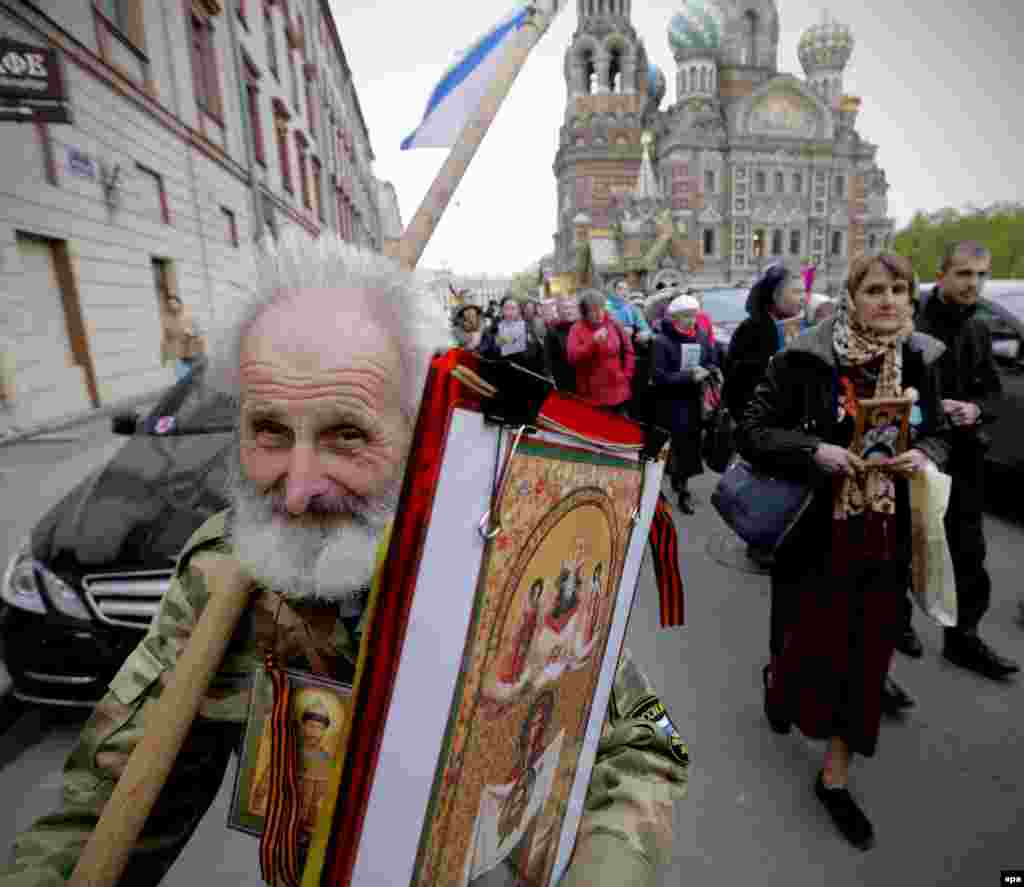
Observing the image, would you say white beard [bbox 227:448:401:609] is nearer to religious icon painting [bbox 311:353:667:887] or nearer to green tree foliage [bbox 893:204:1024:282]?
religious icon painting [bbox 311:353:667:887]

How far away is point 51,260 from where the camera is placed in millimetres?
7828

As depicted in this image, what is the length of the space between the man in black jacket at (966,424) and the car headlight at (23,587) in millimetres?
4092

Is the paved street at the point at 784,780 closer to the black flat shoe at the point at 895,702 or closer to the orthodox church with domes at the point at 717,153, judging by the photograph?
the black flat shoe at the point at 895,702

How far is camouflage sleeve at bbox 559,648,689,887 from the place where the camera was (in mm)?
849

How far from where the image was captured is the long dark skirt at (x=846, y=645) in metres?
2.02

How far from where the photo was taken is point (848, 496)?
199 cm

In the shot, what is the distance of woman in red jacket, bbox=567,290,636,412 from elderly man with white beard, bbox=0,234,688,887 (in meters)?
4.31

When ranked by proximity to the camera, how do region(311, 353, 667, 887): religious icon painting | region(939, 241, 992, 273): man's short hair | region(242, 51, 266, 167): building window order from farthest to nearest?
1. region(242, 51, 266, 167): building window
2. region(939, 241, 992, 273): man's short hair
3. region(311, 353, 667, 887): religious icon painting

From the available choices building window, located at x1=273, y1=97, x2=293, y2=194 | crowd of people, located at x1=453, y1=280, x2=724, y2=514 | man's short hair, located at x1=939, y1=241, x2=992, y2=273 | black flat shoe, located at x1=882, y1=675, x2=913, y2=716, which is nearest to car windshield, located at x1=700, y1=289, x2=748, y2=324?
crowd of people, located at x1=453, y1=280, x2=724, y2=514

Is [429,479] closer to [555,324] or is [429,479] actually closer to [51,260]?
[555,324]

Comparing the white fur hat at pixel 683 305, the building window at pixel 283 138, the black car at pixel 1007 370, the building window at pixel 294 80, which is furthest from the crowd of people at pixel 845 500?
the building window at pixel 294 80

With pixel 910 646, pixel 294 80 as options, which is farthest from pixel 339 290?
pixel 294 80

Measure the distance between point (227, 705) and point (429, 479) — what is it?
32.9 inches

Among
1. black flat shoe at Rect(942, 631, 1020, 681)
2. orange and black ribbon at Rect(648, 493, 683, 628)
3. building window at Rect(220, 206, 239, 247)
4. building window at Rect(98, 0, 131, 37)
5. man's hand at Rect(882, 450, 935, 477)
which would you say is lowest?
black flat shoe at Rect(942, 631, 1020, 681)
